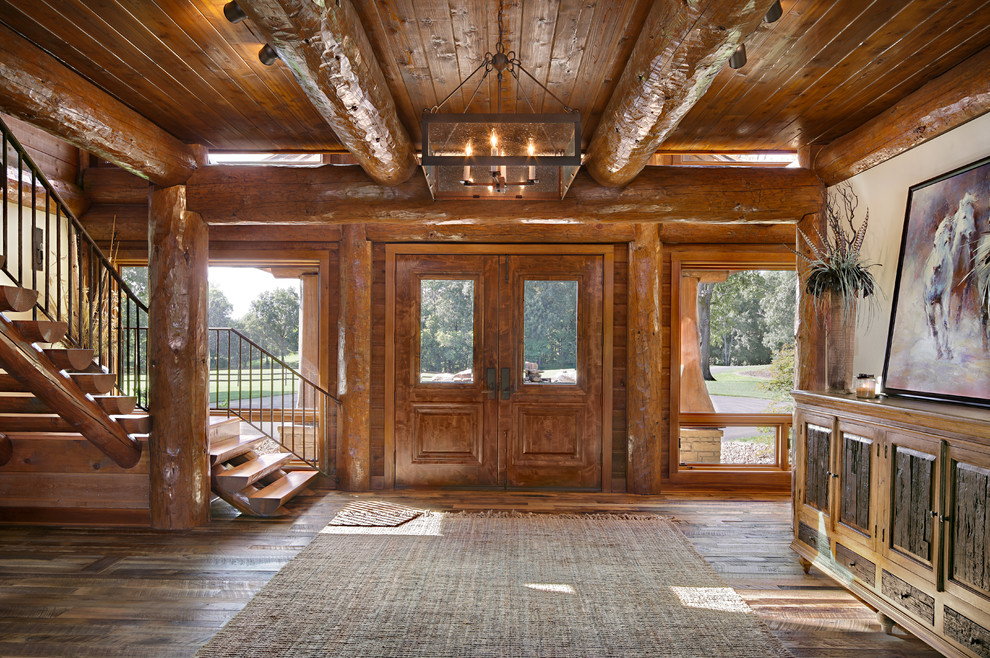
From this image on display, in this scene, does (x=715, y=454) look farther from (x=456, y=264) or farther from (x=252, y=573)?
(x=252, y=573)

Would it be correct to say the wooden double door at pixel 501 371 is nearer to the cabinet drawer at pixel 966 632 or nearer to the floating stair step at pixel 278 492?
the floating stair step at pixel 278 492

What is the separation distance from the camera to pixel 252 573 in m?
3.63

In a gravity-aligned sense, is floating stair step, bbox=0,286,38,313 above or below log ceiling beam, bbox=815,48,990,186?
below

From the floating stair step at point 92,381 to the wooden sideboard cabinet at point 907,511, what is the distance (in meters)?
4.72

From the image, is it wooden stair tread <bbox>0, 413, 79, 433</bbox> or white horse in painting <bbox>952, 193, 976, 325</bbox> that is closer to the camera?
white horse in painting <bbox>952, 193, 976, 325</bbox>

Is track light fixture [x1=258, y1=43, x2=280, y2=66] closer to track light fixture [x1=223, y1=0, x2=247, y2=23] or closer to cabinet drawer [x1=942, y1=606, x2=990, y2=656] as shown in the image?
track light fixture [x1=223, y1=0, x2=247, y2=23]

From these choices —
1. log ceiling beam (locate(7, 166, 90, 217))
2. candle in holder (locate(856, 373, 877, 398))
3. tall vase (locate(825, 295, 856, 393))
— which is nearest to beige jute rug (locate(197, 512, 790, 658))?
candle in holder (locate(856, 373, 877, 398))

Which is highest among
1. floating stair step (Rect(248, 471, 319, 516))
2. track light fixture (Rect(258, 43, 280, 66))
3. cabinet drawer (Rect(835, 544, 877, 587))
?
track light fixture (Rect(258, 43, 280, 66))

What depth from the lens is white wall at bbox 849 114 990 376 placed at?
3.28m

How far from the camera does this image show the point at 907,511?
2795 mm

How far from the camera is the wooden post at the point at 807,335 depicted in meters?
4.34

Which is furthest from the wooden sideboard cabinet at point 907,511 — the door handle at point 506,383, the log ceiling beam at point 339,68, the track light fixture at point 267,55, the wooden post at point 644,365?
the track light fixture at point 267,55

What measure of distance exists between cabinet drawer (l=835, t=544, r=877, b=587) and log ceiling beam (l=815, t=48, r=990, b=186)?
95.7 inches

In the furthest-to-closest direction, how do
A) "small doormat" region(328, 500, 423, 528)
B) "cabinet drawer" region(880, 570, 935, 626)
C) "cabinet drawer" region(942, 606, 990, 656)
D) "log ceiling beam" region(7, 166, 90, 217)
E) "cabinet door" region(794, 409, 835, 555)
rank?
"log ceiling beam" region(7, 166, 90, 217) < "small doormat" region(328, 500, 423, 528) < "cabinet door" region(794, 409, 835, 555) < "cabinet drawer" region(880, 570, 935, 626) < "cabinet drawer" region(942, 606, 990, 656)
